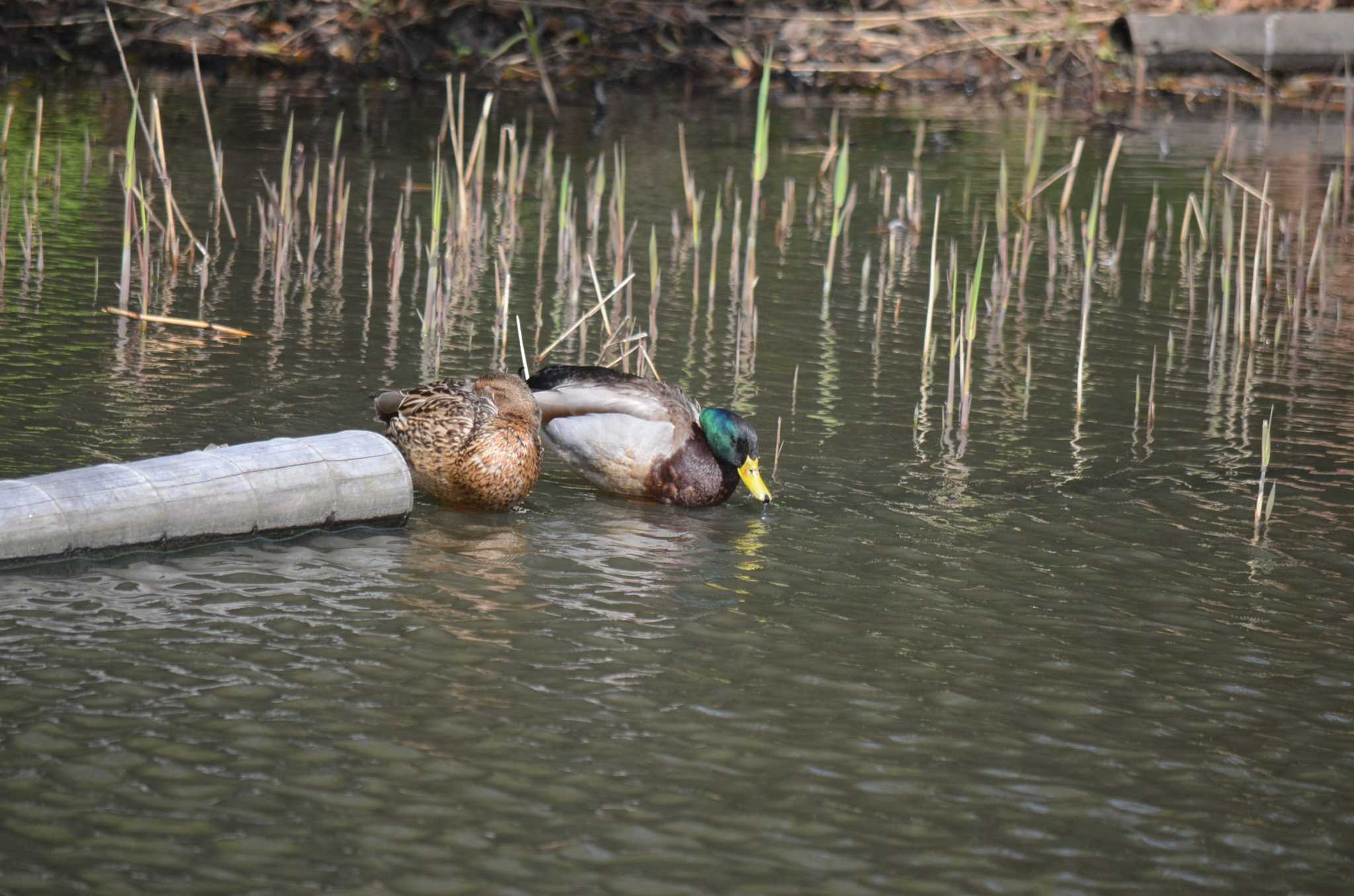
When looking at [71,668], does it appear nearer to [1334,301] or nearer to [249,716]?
[249,716]

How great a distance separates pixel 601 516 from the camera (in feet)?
21.5

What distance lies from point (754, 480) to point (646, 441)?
442 millimetres

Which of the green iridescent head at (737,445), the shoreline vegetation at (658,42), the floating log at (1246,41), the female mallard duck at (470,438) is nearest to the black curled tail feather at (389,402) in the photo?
the female mallard duck at (470,438)

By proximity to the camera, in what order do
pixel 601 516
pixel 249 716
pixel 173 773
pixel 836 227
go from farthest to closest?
pixel 836 227, pixel 601 516, pixel 249 716, pixel 173 773

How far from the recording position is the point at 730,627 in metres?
5.39

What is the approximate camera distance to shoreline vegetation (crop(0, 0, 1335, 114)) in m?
20.8

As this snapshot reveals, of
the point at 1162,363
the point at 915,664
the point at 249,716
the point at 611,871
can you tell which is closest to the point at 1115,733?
the point at 915,664

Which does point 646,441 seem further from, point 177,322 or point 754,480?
point 177,322

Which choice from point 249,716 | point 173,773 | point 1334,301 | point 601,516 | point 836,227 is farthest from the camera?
point 1334,301

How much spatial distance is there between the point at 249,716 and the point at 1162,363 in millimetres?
6011

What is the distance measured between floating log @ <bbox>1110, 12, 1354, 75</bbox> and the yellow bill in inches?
633

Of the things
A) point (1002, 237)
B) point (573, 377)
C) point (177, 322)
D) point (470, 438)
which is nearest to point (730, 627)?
point (470, 438)

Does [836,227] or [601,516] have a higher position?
[836,227]

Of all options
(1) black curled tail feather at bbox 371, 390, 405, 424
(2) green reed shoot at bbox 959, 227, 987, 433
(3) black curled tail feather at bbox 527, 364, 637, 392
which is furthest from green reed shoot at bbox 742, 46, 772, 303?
(1) black curled tail feather at bbox 371, 390, 405, 424
